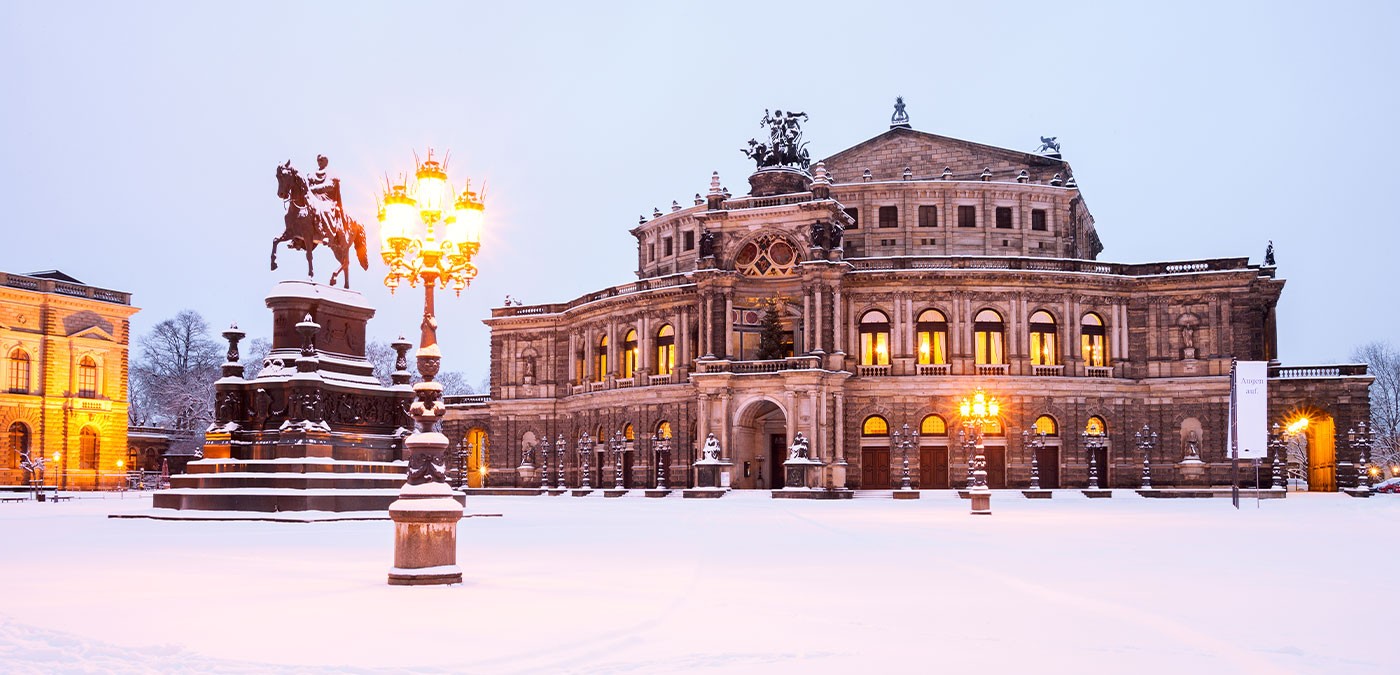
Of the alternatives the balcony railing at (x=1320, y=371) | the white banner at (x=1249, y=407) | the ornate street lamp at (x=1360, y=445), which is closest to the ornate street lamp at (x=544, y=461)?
the white banner at (x=1249, y=407)

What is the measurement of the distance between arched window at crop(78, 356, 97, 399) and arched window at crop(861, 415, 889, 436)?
47128mm

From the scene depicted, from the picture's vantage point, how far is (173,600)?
41.8 feet

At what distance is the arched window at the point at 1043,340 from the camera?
64312 mm

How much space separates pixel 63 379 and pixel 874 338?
48006 mm

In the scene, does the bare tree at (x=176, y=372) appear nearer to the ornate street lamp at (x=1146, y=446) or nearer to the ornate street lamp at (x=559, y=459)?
the ornate street lamp at (x=559, y=459)

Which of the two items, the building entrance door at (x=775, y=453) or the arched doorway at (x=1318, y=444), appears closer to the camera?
the arched doorway at (x=1318, y=444)

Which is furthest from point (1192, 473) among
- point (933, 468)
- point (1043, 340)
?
point (933, 468)

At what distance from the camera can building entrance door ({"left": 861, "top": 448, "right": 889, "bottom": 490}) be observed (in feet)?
209

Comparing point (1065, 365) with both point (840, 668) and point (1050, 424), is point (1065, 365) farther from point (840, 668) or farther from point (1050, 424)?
point (840, 668)

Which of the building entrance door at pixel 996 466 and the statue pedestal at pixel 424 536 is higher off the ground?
the statue pedestal at pixel 424 536

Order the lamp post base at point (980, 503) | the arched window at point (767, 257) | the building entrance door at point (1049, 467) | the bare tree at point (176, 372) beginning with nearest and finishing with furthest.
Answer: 1. the lamp post base at point (980, 503)
2. the building entrance door at point (1049, 467)
3. the arched window at point (767, 257)
4. the bare tree at point (176, 372)

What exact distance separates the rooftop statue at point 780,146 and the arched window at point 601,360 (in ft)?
48.7

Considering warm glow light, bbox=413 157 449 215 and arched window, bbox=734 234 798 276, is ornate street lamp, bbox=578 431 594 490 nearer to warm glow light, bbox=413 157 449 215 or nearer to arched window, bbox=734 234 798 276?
arched window, bbox=734 234 798 276

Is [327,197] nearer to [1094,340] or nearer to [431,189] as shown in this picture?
[431,189]
